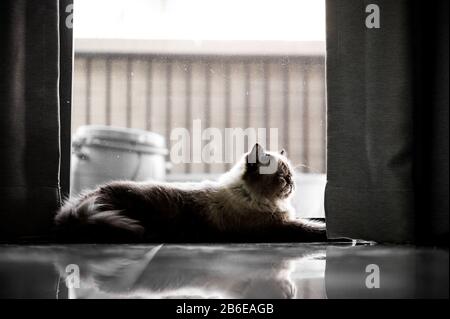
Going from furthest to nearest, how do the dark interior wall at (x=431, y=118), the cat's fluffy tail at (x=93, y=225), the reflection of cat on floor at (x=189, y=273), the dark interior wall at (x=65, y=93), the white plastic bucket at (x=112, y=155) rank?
the white plastic bucket at (x=112, y=155)
the dark interior wall at (x=65, y=93)
the cat's fluffy tail at (x=93, y=225)
the dark interior wall at (x=431, y=118)
the reflection of cat on floor at (x=189, y=273)

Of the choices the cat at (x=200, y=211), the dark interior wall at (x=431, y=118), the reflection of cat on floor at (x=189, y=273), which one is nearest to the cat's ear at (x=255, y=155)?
the cat at (x=200, y=211)

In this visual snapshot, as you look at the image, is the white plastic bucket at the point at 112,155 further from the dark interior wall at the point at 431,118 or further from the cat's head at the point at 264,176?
the dark interior wall at the point at 431,118

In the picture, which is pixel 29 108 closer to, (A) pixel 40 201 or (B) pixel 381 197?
(A) pixel 40 201

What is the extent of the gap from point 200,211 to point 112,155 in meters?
0.50

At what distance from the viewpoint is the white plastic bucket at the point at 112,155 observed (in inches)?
63.7

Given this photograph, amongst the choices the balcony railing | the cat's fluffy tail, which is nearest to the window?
the balcony railing

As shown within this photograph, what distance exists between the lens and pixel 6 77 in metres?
1.29

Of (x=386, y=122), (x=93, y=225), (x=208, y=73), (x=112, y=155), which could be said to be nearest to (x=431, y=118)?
(x=386, y=122)

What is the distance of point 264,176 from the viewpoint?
1.46 m

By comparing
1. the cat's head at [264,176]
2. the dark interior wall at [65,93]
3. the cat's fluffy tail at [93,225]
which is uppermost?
the dark interior wall at [65,93]

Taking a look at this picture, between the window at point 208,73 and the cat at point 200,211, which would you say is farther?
the window at point 208,73

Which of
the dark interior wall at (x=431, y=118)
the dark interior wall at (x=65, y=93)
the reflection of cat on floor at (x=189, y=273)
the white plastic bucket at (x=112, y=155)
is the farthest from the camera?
the white plastic bucket at (x=112, y=155)

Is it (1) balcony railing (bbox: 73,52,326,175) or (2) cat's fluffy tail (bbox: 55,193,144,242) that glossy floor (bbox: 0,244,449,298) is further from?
(1) balcony railing (bbox: 73,52,326,175)

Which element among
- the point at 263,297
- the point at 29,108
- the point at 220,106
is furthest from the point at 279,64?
the point at 263,297
